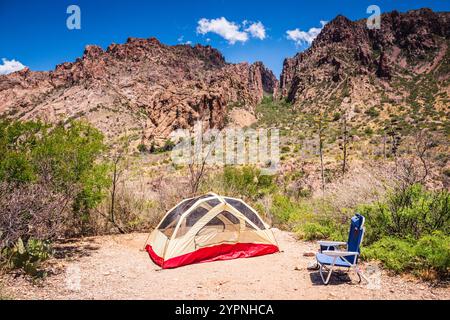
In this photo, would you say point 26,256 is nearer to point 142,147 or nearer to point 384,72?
point 142,147

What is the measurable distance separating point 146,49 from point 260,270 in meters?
96.6

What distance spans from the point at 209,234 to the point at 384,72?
56635 mm

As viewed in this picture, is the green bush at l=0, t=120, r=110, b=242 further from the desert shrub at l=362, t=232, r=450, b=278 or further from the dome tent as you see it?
the desert shrub at l=362, t=232, r=450, b=278

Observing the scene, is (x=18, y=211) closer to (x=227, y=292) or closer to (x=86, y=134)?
(x=86, y=134)

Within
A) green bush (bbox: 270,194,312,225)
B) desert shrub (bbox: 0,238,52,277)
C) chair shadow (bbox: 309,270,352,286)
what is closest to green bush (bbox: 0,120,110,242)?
desert shrub (bbox: 0,238,52,277)

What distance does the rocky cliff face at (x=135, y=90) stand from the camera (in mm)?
55562

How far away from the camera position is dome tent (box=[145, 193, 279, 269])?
803 centimetres

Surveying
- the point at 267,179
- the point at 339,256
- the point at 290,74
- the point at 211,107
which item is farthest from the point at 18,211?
the point at 290,74

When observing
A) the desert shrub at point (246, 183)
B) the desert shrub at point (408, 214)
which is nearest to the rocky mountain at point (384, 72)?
the desert shrub at point (246, 183)

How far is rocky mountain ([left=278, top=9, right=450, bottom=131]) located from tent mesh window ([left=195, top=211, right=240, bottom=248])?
112 ft

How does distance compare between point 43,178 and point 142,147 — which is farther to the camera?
point 142,147

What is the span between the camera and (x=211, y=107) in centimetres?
5619

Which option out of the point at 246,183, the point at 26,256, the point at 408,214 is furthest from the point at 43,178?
the point at 246,183

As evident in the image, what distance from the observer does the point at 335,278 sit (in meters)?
6.59
